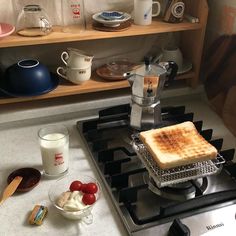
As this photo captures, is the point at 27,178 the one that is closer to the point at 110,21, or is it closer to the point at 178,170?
the point at 178,170

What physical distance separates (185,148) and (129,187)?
184mm

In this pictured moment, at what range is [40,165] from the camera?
42.4 inches

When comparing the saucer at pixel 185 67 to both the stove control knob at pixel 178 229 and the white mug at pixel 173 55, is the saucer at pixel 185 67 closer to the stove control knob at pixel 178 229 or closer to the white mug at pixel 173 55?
the white mug at pixel 173 55

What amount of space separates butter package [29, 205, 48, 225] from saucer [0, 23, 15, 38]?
1.79 ft

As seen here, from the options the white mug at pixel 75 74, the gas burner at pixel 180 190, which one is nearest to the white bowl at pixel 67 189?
the gas burner at pixel 180 190

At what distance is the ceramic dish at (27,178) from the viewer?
97 centimetres

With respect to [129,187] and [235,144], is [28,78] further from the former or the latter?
[235,144]

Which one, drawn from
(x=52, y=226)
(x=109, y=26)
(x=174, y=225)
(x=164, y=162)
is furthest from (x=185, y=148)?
(x=109, y=26)

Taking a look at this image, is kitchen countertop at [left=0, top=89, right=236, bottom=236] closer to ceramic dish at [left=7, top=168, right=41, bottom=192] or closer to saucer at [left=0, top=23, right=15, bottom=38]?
ceramic dish at [left=7, top=168, right=41, bottom=192]

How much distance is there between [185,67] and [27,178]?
755 mm

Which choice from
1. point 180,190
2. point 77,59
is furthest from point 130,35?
point 180,190

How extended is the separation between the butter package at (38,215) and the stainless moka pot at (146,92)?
429mm

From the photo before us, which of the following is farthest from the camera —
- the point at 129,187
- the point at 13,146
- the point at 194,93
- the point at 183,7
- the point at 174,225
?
the point at 194,93

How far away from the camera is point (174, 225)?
84cm
